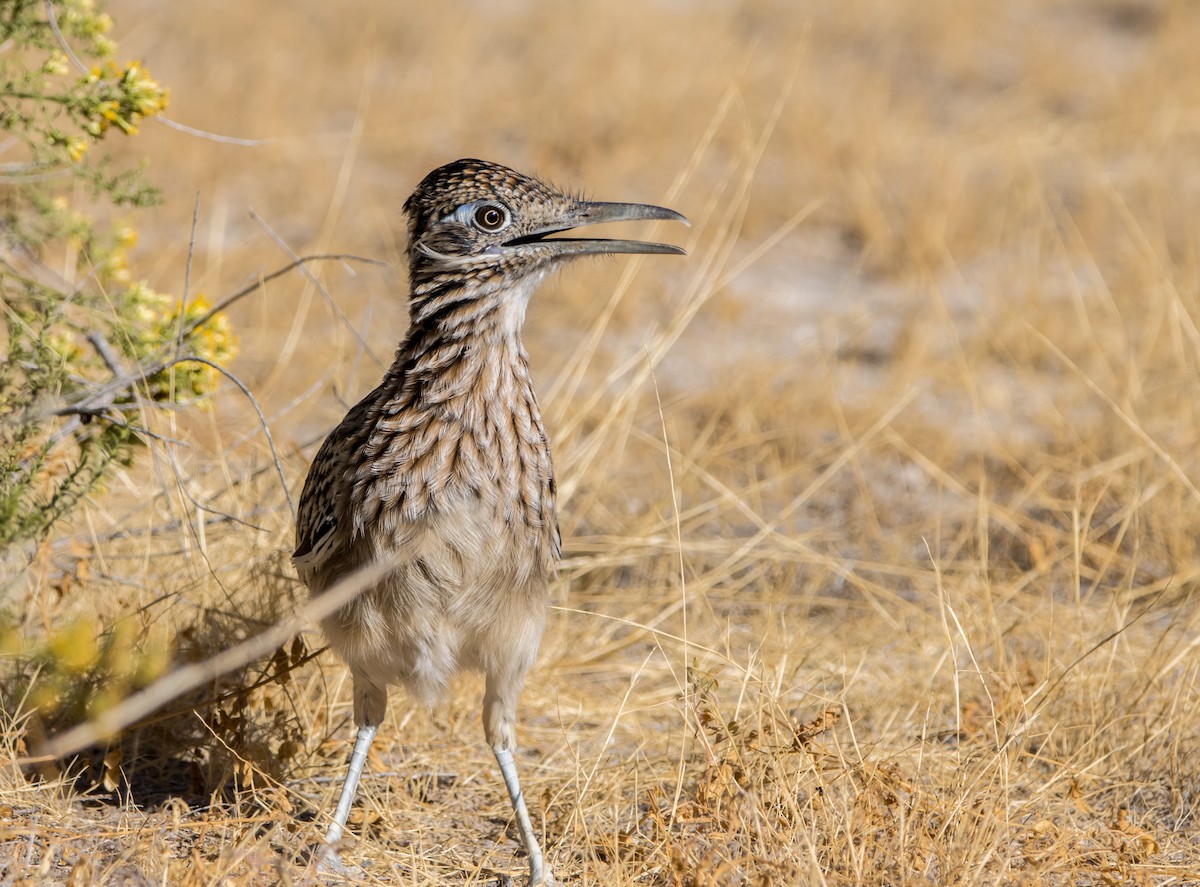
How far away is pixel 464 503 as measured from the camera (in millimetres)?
3205

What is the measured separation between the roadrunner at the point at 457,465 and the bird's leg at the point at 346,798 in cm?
1

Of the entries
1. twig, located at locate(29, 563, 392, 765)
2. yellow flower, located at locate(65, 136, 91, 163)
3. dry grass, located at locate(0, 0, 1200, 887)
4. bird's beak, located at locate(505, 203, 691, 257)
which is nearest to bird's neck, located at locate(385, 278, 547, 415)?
bird's beak, located at locate(505, 203, 691, 257)

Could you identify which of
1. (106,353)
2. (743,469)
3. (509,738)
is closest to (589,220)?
(509,738)

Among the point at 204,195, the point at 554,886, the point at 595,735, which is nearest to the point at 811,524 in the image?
the point at 595,735

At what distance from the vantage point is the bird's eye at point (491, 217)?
3.30 metres

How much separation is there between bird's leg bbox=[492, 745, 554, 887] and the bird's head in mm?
1185

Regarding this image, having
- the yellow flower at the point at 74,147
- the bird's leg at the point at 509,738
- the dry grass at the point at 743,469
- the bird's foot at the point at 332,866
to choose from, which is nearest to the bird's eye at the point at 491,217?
the dry grass at the point at 743,469

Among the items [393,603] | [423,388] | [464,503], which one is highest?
[423,388]

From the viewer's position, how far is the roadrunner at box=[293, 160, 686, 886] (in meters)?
3.21

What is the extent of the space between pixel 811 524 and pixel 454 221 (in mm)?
2983

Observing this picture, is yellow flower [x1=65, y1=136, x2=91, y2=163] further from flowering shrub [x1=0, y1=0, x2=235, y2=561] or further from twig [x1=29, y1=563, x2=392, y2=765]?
twig [x1=29, y1=563, x2=392, y2=765]

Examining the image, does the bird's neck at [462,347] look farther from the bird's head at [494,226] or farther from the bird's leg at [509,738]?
the bird's leg at [509,738]

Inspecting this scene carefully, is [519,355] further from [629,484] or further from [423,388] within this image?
[629,484]

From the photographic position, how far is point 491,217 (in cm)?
330
